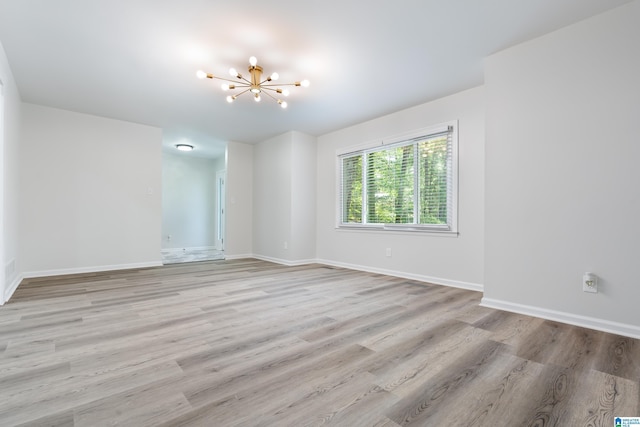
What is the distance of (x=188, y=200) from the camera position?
802cm

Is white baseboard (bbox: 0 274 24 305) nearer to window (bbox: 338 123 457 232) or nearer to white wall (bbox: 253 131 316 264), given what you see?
white wall (bbox: 253 131 316 264)

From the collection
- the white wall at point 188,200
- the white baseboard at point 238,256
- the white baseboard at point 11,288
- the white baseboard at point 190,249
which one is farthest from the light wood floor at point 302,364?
the white wall at point 188,200

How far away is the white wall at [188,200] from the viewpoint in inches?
305

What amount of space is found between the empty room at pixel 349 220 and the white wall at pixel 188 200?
268 centimetres

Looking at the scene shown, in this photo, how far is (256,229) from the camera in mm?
6449

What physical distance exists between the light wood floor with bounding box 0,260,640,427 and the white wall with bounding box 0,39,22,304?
465 mm

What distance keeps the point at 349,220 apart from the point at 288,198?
1.23m

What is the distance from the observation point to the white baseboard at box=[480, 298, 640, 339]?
84.1 inches

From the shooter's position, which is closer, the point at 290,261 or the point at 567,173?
the point at 567,173

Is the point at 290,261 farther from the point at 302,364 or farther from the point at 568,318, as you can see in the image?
the point at 568,318

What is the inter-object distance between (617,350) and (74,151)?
21.8ft

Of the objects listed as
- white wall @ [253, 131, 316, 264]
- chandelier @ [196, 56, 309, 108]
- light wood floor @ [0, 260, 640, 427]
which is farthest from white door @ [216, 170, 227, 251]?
light wood floor @ [0, 260, 640, 427]

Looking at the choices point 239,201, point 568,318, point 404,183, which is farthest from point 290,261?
point 568,318

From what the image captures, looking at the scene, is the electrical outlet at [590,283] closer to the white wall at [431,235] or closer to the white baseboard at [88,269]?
the white wall at [431,235]
